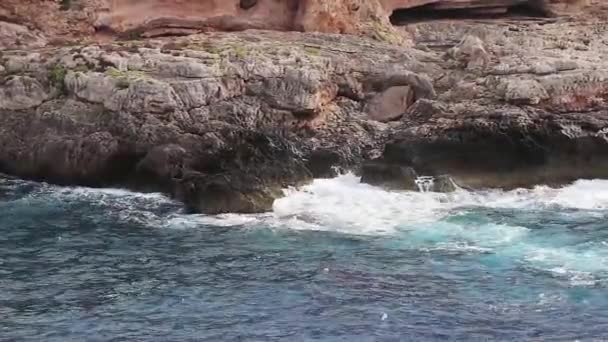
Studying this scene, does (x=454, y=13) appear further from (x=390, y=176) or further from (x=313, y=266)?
(x=313, y=266)

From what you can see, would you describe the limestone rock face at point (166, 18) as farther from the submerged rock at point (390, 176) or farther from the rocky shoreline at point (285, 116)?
the submerged rock at point (390, 176)

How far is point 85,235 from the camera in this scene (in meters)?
25.9

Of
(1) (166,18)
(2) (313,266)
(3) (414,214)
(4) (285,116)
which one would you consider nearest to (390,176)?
(3) (414,214)

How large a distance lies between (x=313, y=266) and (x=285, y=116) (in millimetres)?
9250

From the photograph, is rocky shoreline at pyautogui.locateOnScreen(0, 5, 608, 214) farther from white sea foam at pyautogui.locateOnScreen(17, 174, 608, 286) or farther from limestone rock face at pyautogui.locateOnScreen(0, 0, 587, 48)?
limestone rock face at pyautogui.locateOnScreen(0, 0, 587, 48)

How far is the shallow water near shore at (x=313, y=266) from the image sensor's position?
19719 millimetres

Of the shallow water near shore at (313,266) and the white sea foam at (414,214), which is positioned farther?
the white sea foam at (414,214)

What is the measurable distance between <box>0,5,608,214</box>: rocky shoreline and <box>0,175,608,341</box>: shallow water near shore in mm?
797

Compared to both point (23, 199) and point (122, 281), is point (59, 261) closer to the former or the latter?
point (122, 281)

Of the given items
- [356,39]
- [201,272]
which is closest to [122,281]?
[201,272]

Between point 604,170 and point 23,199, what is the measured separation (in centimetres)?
1717

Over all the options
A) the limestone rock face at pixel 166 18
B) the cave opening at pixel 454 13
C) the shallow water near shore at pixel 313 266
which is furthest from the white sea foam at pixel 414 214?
the cave opening at pixel 454 13

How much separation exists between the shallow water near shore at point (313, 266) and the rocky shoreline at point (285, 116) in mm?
797

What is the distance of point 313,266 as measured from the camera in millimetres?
23328
